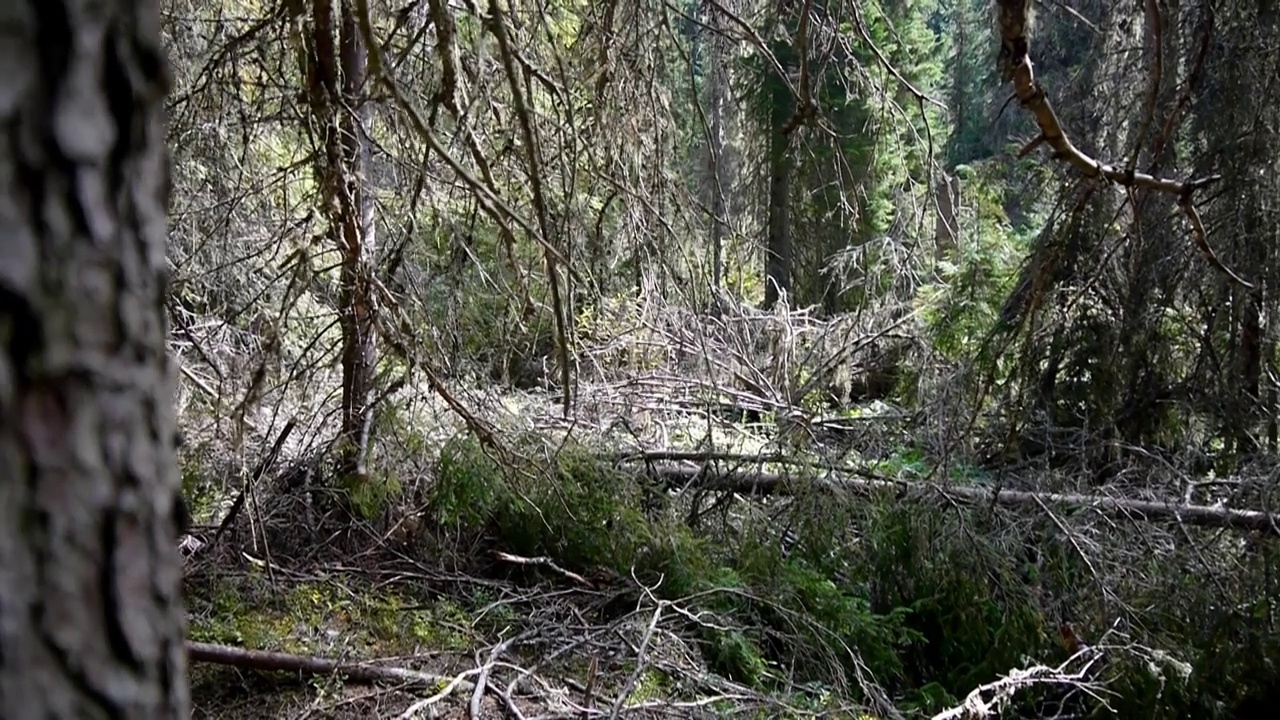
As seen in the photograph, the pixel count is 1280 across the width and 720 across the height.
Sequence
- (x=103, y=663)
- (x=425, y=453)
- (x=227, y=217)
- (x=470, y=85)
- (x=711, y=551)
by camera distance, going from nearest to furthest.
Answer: (x=103, y=663), (x=227, y=217), (x=470, y=85), (x=425, y=453), (x=711, y=551)

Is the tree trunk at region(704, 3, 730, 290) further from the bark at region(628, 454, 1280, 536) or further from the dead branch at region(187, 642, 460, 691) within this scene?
the dead branch at region(187, 642, 460, 691)

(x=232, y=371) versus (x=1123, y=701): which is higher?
(x=232, y=371)

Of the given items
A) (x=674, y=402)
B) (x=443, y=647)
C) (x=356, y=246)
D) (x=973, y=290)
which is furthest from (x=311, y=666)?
(x=973, y=290)

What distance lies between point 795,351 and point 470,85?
122 inches

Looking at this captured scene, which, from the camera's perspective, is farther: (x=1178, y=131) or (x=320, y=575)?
(x=1178, y=131)

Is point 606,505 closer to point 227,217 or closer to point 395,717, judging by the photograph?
point 395,717

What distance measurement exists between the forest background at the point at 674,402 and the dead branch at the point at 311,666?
3.0 inches

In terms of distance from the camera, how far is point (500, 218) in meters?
2.12

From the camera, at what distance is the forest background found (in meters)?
3.28

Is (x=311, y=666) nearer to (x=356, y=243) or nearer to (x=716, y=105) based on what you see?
(x=356, y=243)

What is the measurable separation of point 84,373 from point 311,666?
276 centimetres

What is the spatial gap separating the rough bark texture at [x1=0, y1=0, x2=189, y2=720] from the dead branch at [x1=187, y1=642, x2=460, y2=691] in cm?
252

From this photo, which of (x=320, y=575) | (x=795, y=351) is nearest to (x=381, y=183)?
(x=320, y=575)

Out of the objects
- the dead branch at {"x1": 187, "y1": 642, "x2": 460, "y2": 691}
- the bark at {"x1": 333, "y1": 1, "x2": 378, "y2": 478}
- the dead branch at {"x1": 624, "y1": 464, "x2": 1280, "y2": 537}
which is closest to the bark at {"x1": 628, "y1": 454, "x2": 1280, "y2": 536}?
the dead branch at {"x1": 624, "y1": 464, "x2": 1280, "y2": 537}
